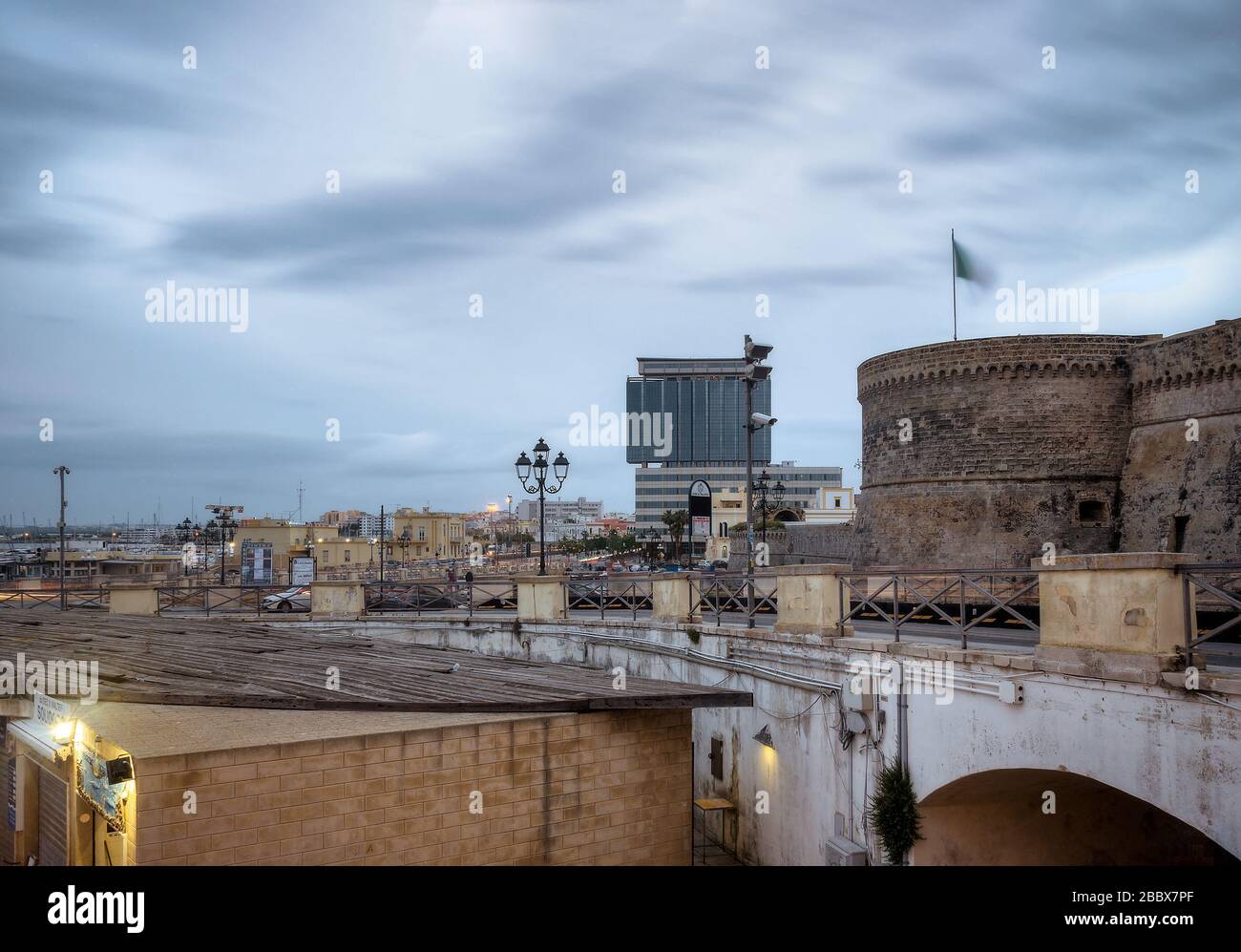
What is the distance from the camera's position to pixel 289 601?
24797 mm

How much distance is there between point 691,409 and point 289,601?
164 meters

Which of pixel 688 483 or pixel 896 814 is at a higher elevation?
pixel 688 483

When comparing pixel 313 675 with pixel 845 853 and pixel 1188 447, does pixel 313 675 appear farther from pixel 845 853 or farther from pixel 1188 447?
pixel 1188 447

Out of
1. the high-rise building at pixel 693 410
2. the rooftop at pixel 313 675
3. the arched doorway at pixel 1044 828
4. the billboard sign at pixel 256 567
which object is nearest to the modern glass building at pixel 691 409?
the high-rise building at pixel 693 410

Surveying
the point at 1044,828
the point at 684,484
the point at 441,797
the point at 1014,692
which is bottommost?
the point at 1044,828

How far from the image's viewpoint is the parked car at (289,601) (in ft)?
79.0

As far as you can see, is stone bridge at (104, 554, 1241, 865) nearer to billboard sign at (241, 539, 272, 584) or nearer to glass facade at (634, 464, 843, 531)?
billboard sign at (241, 539, 272, 584)

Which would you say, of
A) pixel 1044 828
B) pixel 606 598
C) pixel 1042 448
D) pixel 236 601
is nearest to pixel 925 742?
pixel 1044 828

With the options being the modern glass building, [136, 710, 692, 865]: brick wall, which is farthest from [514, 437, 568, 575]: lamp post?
the modern glass building

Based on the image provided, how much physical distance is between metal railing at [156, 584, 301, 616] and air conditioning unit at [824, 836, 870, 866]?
1640 cm

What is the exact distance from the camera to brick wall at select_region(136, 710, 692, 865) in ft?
23.0
